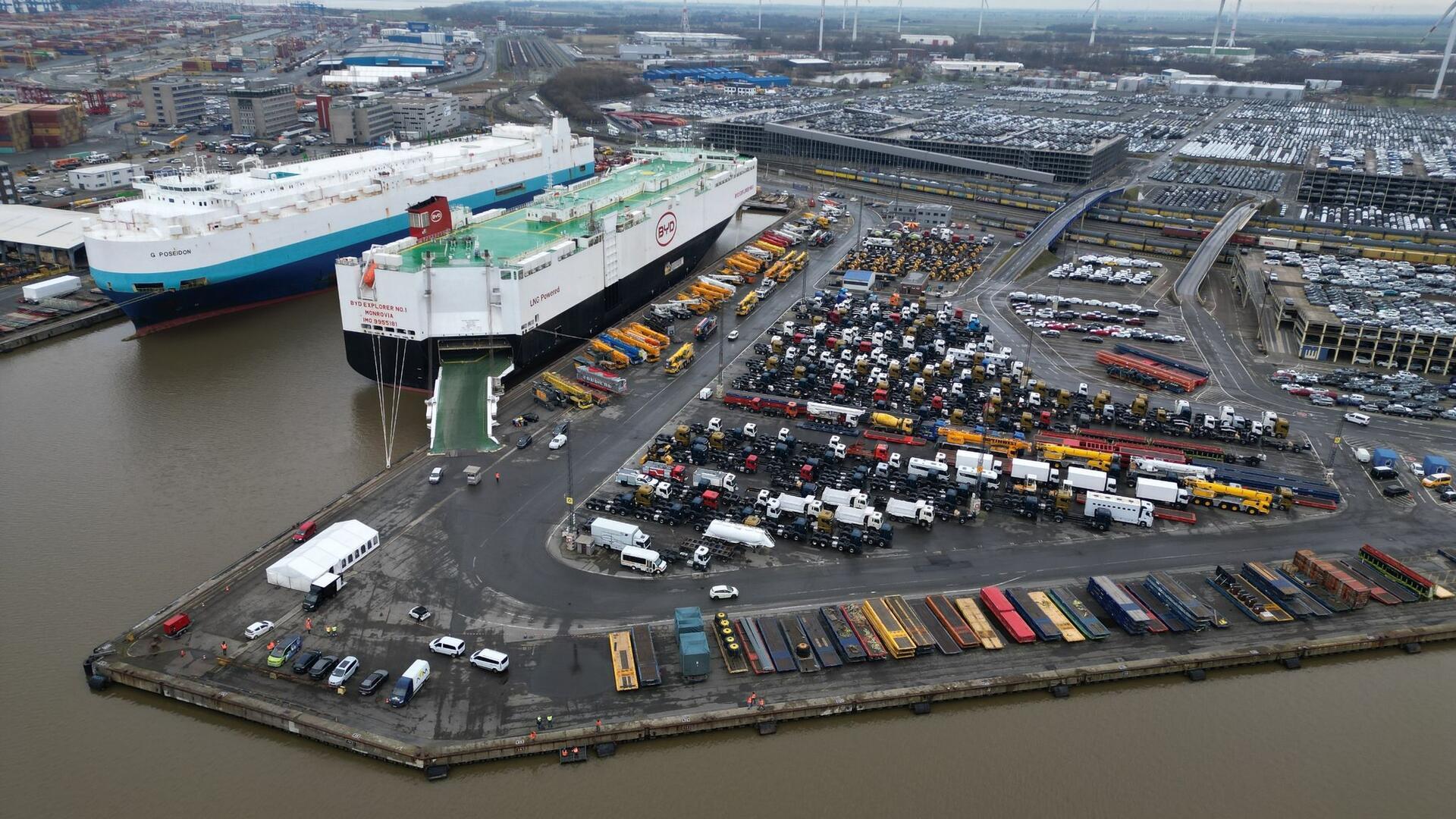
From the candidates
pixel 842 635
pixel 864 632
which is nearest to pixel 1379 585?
pixel 864 632

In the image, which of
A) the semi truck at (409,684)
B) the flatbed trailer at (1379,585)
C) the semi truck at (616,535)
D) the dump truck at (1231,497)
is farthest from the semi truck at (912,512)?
the semi truck at (409,684)

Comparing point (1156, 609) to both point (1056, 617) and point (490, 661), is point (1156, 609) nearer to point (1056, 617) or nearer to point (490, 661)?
point (1056, 617)

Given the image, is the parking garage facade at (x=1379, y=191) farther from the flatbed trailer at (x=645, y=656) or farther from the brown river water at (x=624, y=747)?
the flatbed trailer at (x=645, y=656)

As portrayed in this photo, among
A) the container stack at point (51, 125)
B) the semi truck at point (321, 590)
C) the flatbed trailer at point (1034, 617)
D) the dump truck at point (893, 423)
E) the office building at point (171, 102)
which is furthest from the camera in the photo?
the office building at point (171, 102)

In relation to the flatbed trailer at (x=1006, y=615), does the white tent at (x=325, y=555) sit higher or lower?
higher

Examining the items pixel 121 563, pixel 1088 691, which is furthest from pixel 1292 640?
pixel 121 563

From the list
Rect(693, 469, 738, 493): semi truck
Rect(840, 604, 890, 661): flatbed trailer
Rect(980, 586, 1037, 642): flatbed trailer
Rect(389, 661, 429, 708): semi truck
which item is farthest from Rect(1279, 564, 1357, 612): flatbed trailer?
Rect(389, 661, 429, 708): semi truck

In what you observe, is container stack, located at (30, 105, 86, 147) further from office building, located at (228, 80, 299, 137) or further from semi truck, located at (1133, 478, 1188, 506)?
semi truck, located at (1133, 478, 1188, 506)
